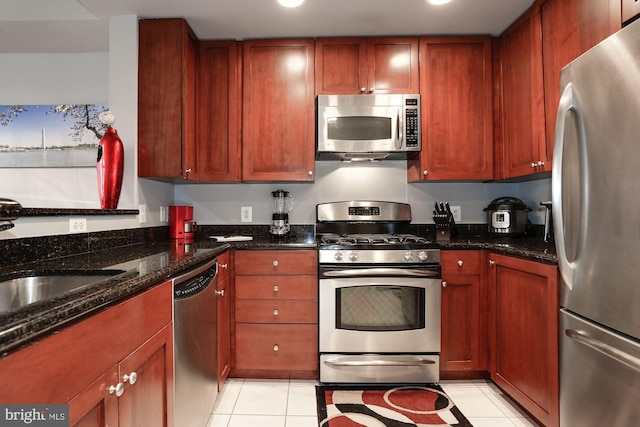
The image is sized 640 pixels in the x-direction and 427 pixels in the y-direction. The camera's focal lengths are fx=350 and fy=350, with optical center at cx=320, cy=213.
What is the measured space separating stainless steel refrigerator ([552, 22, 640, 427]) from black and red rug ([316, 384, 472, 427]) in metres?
0.59

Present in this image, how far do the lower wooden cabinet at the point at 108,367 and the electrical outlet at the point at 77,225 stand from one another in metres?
0.70

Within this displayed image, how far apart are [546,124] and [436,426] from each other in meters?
1.74

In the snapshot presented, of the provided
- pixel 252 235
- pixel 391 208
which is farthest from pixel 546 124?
pixel 252 235

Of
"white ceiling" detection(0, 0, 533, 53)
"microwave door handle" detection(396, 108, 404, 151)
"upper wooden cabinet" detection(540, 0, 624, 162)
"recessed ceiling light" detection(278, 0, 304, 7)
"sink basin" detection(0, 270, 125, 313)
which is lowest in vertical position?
"sink basin" detection(0, 270, 125, 313)

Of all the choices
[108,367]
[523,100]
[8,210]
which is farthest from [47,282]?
[523,100]

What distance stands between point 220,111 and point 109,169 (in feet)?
2.74

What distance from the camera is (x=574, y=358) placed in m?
1.42

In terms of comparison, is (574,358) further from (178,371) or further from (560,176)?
(178,371)

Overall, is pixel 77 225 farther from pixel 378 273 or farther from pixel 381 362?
pixel 381 362

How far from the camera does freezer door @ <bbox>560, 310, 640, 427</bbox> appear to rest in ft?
3.72

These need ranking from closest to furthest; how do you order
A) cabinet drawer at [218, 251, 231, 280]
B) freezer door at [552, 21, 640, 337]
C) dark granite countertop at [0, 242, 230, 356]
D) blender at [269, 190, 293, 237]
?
dark granite countertop at [0, 242, 230, 356] → freezer door at [552, 21, 640, 337] → cabinet drawer at [218, 251, 231, 280] → blender at [269, 190, 293, 237]

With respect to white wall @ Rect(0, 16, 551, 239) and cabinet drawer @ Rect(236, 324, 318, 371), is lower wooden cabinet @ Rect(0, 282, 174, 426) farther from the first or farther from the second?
white wall @ Rect(0, 16, 551, 239)

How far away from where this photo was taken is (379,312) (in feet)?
7.07

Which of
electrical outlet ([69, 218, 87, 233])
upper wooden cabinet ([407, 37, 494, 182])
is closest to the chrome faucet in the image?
electrical outlet ([69, 218, 87, 233])
